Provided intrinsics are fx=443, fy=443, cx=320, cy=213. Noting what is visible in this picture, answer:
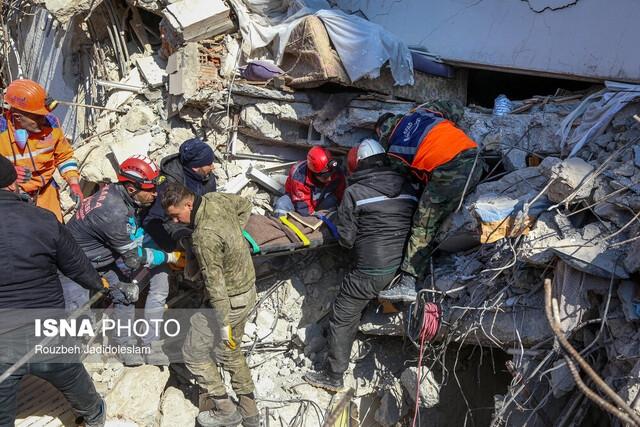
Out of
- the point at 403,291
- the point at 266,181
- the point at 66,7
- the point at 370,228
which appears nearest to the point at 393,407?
the point at 403,291

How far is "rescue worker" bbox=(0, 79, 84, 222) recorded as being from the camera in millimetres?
4105

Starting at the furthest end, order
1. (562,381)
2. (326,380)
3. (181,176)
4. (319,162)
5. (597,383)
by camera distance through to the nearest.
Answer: (319,162)
(326,380)
(181,176)
(562,381)
(597,383)

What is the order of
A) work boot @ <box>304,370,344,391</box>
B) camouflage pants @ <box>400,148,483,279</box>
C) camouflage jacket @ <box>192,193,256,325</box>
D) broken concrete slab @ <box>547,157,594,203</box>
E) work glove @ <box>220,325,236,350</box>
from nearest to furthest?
broken concrete slab @ <box>547,157,594,203</box>, camouflage jacket @ <box>192,193,256,325</box>, work glove @ <box>220,325,236,350</box>, camouflage pants @ <box>400,148,483,279</box>, work boot @ <box>304,370,344,391</box>

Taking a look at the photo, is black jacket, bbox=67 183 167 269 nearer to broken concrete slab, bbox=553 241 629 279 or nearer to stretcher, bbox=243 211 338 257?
stretcher, bbox=243 211 338 257

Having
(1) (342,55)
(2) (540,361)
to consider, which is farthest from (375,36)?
(2) (540,361)

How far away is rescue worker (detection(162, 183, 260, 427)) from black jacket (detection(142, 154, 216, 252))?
0.40m

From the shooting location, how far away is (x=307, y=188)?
17.0 ft

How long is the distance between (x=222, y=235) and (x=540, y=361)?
2.65m

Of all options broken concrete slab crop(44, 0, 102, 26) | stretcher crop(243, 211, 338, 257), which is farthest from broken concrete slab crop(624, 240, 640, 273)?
broken concrete slab crop(44, 0, 102, 26)

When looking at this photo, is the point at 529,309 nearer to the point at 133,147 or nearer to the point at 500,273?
the point at 500,273

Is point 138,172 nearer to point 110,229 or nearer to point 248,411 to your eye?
point 110,229

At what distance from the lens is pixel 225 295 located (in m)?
3.64

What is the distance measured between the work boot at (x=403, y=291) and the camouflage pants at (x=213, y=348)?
4.18 ft

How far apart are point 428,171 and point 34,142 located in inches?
150
